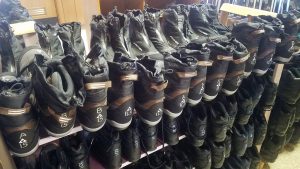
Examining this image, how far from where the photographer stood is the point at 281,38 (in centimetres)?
113

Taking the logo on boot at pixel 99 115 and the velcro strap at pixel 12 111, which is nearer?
the velcro strap at pixel 12 111

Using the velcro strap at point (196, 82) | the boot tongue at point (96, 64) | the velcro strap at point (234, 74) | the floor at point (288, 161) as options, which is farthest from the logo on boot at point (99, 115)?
the floor at point (288, 161)

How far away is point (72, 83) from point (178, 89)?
361 mm

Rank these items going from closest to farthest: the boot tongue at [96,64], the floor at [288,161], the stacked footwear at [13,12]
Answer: the boot tongue at [96,64], the stacked footwear at [13,12], the floor at [288,161]

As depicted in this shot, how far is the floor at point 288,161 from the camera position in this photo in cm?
164

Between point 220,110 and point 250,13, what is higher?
point 250,13

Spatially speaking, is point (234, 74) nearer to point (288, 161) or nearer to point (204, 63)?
point (204, 63)

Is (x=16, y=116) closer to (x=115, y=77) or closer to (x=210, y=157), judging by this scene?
(x=115, y=77)

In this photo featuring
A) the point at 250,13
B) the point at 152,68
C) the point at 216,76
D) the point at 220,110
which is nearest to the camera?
the point at 152,68

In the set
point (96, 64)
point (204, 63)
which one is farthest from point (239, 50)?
point (96, 64)

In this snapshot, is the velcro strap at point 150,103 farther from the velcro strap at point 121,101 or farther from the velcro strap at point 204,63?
the velcro strap at point 204,63

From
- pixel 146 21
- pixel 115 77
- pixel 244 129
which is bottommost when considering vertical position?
pixel 244 129

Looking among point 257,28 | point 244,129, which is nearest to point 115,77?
point 257,28

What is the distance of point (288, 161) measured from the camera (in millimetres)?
1689
